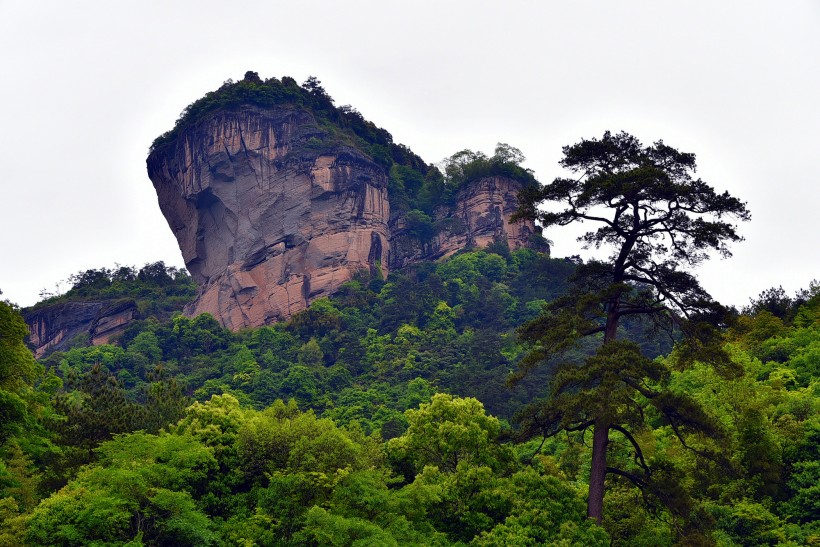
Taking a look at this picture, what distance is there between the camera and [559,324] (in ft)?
73.5

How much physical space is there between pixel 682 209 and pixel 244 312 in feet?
218

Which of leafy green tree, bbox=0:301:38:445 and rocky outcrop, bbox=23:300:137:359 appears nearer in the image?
leafy green tree, bbox=0:301:38:445

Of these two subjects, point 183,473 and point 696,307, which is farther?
point 183,473

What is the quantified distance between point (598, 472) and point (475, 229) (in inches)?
3007

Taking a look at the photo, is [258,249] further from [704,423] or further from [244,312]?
[704,423]

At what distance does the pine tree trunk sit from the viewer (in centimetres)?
2138

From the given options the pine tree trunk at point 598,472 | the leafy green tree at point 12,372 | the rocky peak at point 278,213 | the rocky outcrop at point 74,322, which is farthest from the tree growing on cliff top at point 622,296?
the rocky outcrop at point 74,322

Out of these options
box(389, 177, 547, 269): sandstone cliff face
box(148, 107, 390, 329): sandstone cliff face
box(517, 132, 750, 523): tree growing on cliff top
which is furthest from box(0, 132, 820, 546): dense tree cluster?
box(389, 177, 547, 269): sandstone cliff face

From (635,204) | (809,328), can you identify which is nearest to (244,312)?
(809,328)

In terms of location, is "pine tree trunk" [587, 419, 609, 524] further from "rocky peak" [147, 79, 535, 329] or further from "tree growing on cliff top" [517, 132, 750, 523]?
"rocky peak" [147, 79, 535, 329]

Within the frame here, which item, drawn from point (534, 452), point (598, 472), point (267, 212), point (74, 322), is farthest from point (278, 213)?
point (598, 472)

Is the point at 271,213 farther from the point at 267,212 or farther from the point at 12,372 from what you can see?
the point at 12,372

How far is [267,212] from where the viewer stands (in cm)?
8819

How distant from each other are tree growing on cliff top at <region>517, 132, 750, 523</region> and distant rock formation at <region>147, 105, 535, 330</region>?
6282 cm
